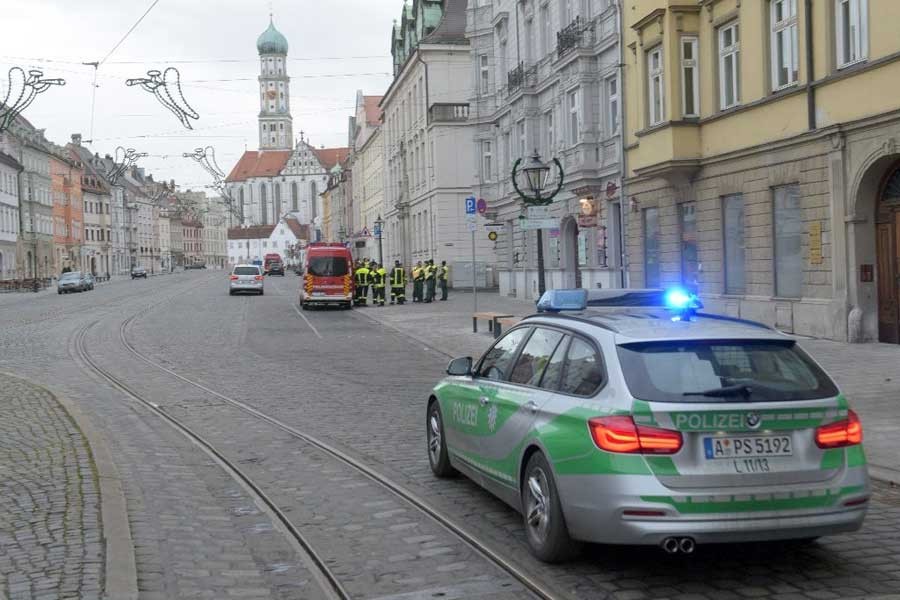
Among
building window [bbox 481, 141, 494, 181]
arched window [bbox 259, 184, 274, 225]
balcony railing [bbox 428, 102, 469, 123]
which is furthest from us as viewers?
arched window [bbox 259, 184, 274, 225]

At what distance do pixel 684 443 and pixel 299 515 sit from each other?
10.3 feet

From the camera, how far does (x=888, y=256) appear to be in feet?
61.5

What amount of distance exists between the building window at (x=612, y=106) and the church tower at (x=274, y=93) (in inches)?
5767

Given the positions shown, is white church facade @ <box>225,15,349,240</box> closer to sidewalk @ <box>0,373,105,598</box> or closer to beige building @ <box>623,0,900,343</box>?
beige building @ <box>623,0,900,343</box>

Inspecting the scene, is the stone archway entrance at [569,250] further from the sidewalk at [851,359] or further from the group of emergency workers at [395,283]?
the group of emergency workers at [395,283]

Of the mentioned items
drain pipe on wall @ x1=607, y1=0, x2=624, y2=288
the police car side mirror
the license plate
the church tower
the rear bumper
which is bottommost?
the rear bumper

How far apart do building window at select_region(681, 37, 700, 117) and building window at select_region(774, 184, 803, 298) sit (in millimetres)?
3707

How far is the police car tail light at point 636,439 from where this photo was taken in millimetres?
5484

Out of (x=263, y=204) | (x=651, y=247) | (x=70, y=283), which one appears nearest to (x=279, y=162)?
(x=263, y=204)

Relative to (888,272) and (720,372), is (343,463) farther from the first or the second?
(888,272)

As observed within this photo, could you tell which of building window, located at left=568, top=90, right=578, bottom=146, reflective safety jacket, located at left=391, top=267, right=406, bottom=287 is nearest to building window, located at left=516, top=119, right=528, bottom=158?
building window, located at left=568, top=90, right=578, bottom=146

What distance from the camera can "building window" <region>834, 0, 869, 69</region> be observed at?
18.1 meters

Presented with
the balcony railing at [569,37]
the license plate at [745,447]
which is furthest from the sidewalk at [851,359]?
the balcony railing at [569,37]

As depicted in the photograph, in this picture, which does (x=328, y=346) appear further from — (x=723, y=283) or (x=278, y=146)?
(x=278, y=146)
